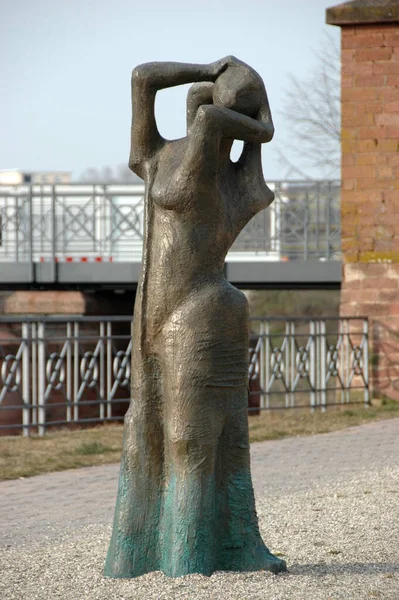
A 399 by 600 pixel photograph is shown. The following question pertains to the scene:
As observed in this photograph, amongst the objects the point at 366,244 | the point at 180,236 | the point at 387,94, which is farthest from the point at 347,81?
the point at 180,236

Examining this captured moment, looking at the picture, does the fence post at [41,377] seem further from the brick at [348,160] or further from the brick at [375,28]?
the brick at [375,28]

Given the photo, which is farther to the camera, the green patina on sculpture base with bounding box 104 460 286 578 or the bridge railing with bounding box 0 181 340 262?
the bridge railing with bounding box 0 181 340 262

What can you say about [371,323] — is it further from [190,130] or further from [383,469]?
[190,130]

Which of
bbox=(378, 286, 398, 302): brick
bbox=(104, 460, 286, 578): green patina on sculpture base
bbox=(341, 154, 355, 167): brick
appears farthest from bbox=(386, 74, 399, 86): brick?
bbox=(104, 460, 286, 578): green patina on sculpture base

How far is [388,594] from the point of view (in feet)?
16.4

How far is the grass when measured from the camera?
9.67 metres

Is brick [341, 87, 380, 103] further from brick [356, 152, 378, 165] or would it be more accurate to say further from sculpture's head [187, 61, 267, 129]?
sculpture's head [187, 61, 267, 129]

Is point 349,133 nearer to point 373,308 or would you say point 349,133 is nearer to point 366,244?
point 366,244

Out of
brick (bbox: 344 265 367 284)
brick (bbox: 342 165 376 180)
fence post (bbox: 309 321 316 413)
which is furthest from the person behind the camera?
brick (bbox: 344 265 367 284)

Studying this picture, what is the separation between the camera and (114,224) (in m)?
19.9

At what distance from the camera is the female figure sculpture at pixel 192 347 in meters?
5.00

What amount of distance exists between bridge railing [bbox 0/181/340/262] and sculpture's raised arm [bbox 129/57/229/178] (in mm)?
14142

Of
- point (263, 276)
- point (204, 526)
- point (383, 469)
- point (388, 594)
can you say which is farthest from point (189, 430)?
point (263, 276)

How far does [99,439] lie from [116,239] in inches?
354
